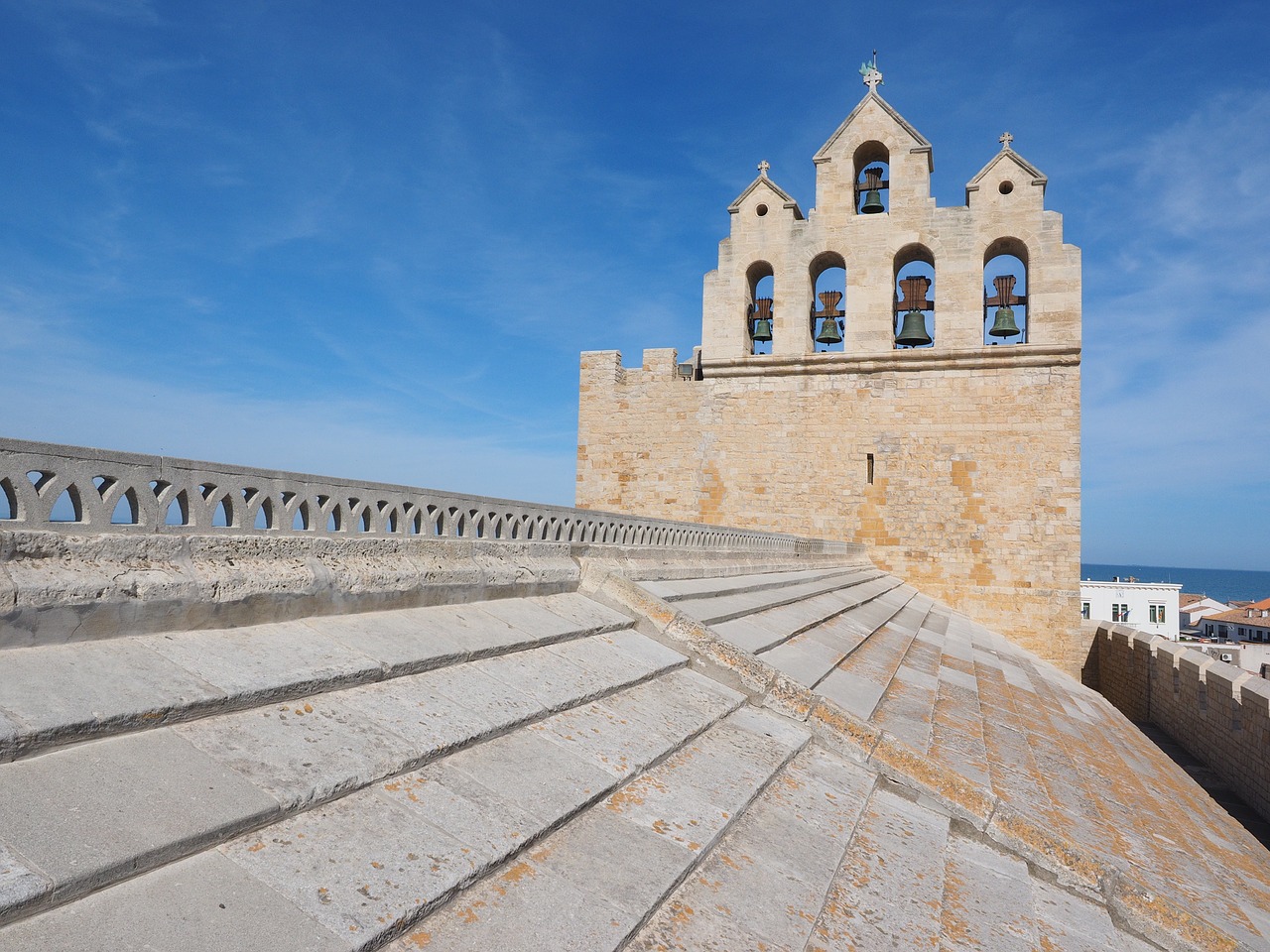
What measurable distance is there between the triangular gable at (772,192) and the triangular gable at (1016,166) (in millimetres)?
3653

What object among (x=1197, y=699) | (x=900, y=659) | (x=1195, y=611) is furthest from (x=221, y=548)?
(x=1195, y=611)

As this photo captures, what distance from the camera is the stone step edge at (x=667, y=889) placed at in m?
1.85

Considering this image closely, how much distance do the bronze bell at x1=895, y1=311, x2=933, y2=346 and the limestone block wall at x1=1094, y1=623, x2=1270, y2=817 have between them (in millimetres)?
7196

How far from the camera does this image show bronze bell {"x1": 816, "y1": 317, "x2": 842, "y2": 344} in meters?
17.9

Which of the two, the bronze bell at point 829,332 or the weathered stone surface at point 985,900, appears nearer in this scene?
the weathered stone surface at point 985,900

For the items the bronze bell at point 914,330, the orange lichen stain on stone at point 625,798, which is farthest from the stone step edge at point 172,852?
the bronze bell at point 914,330

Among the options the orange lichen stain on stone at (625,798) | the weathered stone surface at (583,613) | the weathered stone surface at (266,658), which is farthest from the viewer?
the weathered stone surface at (583,613)

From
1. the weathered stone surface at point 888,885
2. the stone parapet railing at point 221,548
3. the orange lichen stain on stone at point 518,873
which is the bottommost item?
the weathered stone surface at point 888,885

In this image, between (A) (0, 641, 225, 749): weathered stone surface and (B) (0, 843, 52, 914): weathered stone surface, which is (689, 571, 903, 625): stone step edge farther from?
(B) (0, 843, 52, 914): weathered stone surface

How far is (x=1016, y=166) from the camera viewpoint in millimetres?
16797

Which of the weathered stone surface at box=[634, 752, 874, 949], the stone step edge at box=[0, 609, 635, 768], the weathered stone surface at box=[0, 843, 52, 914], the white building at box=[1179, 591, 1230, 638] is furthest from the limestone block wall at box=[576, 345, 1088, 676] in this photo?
the white building at box=[1179, 591, 1230, 638]

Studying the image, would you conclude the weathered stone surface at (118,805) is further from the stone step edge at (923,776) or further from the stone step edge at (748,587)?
the stone step edge at (748,587)

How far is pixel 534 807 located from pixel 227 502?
1.70 meters

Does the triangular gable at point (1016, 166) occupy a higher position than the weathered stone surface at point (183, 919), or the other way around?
the triangular gable at point (1016, 166)
